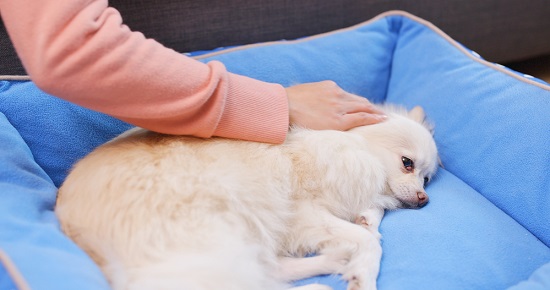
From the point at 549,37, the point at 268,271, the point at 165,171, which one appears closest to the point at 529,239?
the point at 268,271

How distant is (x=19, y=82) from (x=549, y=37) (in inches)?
98.0

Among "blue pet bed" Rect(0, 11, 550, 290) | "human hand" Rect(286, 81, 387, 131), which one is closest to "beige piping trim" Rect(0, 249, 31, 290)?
"blue pet bed" Rect(0, 11, 550, 290)

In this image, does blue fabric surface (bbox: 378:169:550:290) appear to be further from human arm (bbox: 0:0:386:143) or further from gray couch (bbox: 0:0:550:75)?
gray couch (bbox: 0:0:550:75)

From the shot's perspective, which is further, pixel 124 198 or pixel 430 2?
pixel 430 2

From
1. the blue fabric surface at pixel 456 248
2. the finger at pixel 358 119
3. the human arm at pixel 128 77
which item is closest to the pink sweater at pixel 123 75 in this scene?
the human arm at pixel 128 77

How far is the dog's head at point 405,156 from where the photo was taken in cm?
134

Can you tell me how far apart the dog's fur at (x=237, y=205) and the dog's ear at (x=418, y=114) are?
0.17 meters

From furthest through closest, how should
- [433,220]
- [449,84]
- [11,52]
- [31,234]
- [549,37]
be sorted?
1. [549,37]
2. [449,84]
3. [11,52]
4. [433,220]
5. [31,234]

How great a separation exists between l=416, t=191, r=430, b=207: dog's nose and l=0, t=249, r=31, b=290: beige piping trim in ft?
3.22

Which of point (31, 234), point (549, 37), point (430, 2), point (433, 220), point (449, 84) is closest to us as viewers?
point (31, 234)

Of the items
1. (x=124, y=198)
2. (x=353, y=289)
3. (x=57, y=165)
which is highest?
(x=124, y=198)

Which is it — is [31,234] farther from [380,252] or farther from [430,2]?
[430,2]

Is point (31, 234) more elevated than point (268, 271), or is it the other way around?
point (31, 234)

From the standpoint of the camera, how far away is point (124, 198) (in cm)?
97
